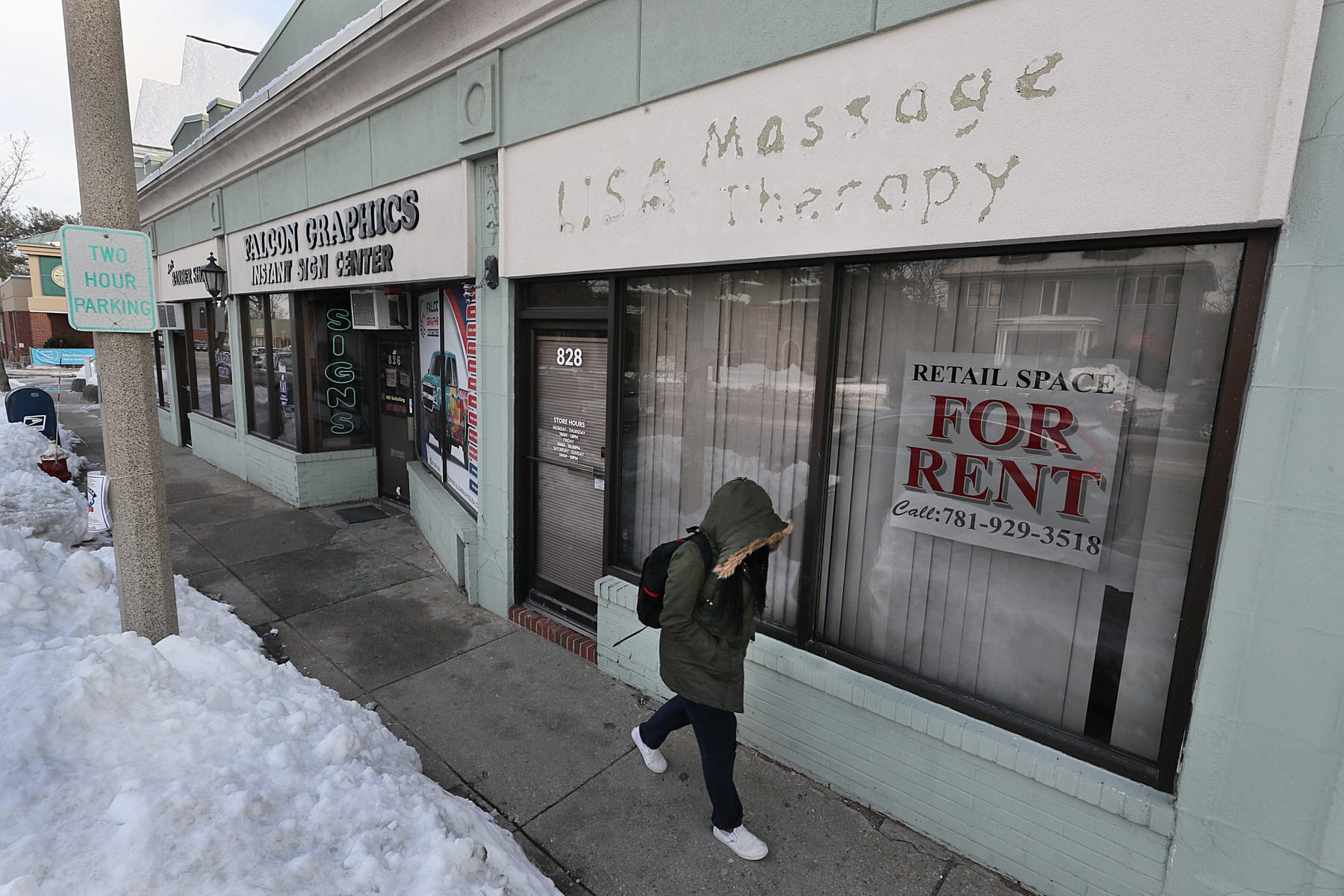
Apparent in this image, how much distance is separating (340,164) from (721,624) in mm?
6685

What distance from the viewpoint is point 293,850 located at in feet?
7.89

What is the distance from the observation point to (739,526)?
284cm

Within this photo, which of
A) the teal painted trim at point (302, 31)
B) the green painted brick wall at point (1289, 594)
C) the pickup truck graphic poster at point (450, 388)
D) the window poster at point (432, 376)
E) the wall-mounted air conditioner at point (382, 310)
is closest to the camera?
the green painted brick wall at point (1289, 594)

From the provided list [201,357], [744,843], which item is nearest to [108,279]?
[744,843]

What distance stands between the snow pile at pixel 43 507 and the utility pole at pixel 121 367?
3.85 meters

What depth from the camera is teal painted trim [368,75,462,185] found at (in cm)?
543

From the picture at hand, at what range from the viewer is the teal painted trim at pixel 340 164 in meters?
6.55

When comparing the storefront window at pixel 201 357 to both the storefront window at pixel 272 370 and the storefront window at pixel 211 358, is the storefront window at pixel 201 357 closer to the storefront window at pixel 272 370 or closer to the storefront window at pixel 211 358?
the storefront window at pixel 211 358

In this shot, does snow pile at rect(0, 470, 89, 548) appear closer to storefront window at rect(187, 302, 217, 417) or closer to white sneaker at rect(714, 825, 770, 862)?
storefront window at rect(187, 302, 217, 417)

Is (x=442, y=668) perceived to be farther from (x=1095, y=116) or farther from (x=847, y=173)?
(x=1095, y=116)

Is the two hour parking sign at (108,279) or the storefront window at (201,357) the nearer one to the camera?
the two hour parking sign at (108,279)

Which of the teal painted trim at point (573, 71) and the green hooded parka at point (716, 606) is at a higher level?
the teal painted trim at point (573, 71)

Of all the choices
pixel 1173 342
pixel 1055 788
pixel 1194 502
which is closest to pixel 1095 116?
pixel 1173 342

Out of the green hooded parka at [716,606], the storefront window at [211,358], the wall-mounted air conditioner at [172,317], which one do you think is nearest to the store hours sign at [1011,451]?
the green hooded parka at [716,606]
